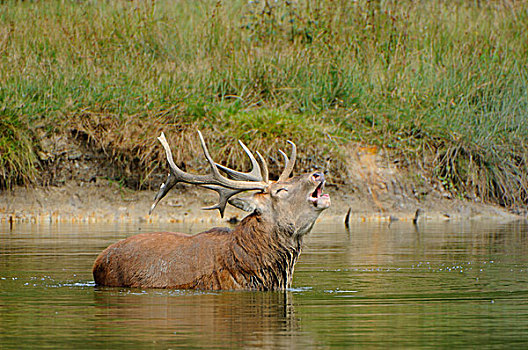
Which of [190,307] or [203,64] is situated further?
[203,64]

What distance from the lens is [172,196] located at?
58.4ft

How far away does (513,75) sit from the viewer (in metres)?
19.5

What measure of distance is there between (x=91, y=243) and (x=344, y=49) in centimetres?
919

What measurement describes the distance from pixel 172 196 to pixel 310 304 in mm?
9940

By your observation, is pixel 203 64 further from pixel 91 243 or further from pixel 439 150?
pixel 91 243

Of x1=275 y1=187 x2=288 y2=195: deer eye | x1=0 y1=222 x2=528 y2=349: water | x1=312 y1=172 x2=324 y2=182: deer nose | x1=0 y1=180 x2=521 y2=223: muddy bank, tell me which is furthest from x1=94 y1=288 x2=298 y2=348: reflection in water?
x1=0 y1=180 x2=521 y2=223: muddy bank

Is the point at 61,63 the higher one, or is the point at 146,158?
the point at 61,63

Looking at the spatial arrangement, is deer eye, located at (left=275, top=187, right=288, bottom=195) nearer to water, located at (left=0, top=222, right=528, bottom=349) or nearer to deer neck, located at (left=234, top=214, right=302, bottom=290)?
deer neck, located at (left=234, top=214, right=302, bottom=290)

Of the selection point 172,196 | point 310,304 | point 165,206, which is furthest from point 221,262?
point 172,196

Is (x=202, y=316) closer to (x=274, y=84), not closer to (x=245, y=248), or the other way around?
(x=245, y=248)

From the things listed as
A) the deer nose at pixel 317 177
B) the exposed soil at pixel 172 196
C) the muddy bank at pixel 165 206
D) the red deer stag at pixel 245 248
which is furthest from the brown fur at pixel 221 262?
the exposed soil at pixel 172 196

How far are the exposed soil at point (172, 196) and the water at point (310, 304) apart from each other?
389cm

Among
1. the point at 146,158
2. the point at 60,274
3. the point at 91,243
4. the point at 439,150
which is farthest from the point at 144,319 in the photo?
the point at 439,150

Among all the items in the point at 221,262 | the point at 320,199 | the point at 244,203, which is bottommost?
the point at 221,262
